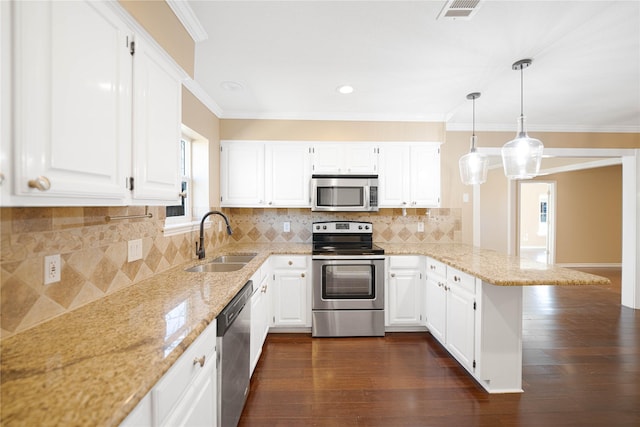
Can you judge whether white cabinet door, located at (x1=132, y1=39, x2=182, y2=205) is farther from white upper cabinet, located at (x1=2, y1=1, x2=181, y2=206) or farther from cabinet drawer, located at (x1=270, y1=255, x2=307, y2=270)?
cabinet drawer, located at (x1=270, y1=255, x2=307, y2=270)

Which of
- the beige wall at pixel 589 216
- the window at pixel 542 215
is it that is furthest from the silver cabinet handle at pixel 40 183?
the window at pixel 542 215

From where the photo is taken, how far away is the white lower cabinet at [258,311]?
6.88 ft

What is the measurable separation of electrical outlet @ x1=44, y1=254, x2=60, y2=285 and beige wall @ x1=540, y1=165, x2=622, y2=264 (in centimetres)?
845

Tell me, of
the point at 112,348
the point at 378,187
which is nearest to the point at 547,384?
the point at 378,187

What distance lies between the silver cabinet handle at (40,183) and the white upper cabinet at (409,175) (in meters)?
2.95

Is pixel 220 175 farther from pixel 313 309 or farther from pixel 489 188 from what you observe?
pixel 489 188

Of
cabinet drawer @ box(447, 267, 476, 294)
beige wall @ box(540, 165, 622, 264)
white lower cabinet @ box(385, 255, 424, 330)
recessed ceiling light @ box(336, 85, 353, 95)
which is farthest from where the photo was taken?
beige wall @ box(540, 165, 622, 264)

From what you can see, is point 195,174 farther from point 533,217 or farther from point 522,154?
point 533,217

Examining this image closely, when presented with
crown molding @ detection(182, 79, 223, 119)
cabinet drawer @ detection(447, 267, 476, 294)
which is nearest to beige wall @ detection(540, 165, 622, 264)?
cabinet drawer @ detection(447, 267, 476, 294)

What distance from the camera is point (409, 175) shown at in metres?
3.35

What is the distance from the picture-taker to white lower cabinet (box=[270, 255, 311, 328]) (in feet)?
9.58

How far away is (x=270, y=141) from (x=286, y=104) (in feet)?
1.54

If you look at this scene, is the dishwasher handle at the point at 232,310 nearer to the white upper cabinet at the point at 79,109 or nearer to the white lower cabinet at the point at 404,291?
the white upper cabinet at the point at 79,109

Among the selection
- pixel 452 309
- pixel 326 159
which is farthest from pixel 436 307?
pixel 326 159
